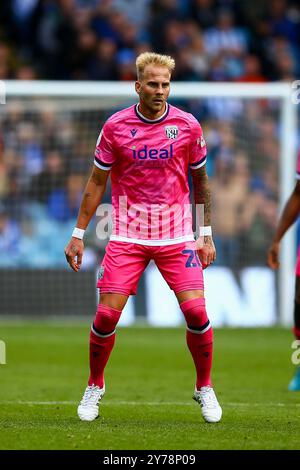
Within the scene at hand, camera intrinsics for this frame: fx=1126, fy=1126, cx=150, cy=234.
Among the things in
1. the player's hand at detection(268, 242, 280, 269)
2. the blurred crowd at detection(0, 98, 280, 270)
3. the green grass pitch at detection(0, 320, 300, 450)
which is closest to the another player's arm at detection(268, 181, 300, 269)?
the player's hand at detection(268, 242, 280, 269)

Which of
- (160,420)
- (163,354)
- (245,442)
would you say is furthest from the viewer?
(163,354)

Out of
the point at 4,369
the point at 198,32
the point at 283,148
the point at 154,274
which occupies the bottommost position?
the point at 4,369

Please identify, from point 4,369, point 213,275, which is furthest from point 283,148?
point 4,369

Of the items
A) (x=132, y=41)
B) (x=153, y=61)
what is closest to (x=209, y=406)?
(x=153, y=61)

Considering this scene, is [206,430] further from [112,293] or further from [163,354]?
[163,354]

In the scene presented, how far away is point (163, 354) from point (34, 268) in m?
4.21

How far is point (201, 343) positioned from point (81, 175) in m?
10.2

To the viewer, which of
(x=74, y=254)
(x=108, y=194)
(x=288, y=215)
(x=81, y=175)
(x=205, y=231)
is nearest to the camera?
(x=74, y=254)

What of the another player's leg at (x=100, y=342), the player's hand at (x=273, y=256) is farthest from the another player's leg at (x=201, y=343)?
the player's hand at (x=273, y=256)

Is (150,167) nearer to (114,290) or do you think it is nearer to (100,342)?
(114,290)

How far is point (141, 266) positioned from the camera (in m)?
8.31

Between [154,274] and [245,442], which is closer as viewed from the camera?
[245,442]

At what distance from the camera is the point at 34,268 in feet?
57.7

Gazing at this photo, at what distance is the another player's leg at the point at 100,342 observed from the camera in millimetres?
8117
